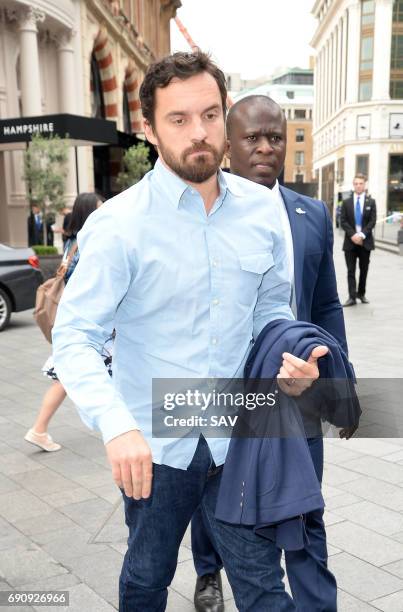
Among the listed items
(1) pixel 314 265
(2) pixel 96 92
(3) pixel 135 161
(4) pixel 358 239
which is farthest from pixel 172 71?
(2) pixel 96 92

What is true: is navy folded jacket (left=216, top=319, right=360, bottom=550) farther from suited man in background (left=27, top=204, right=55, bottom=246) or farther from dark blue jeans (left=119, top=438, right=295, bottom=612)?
suited man in background (left=27, top=204, right=55, bottom=246)

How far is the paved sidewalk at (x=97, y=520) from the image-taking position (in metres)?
2.96

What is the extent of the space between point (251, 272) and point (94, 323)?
1.64 feet

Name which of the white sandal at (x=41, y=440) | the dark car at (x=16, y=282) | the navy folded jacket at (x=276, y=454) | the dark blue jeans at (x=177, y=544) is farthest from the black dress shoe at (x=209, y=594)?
the dark car at (x=16, y=282)

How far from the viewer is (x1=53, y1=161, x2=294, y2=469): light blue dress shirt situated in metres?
1.73

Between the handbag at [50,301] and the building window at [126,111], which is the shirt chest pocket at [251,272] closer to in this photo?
the handbag at [50,301]

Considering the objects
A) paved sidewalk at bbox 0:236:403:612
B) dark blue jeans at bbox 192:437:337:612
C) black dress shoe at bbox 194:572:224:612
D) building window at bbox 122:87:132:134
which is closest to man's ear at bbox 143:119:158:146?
dark blue jeans at bbox 192:437:337:612

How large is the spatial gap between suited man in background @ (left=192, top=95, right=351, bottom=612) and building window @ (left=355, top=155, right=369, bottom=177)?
6924cm

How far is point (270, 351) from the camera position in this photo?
1.78 m

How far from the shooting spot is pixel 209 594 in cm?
279

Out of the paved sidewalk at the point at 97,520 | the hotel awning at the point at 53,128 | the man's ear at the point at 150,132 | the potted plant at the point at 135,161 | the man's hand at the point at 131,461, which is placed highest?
the hotel awning at the point at 53,128

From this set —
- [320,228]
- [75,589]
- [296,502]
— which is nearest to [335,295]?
[320,228]

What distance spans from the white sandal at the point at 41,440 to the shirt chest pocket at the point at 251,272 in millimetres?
3232

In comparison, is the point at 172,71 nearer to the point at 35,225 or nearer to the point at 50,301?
the point at 50,301
